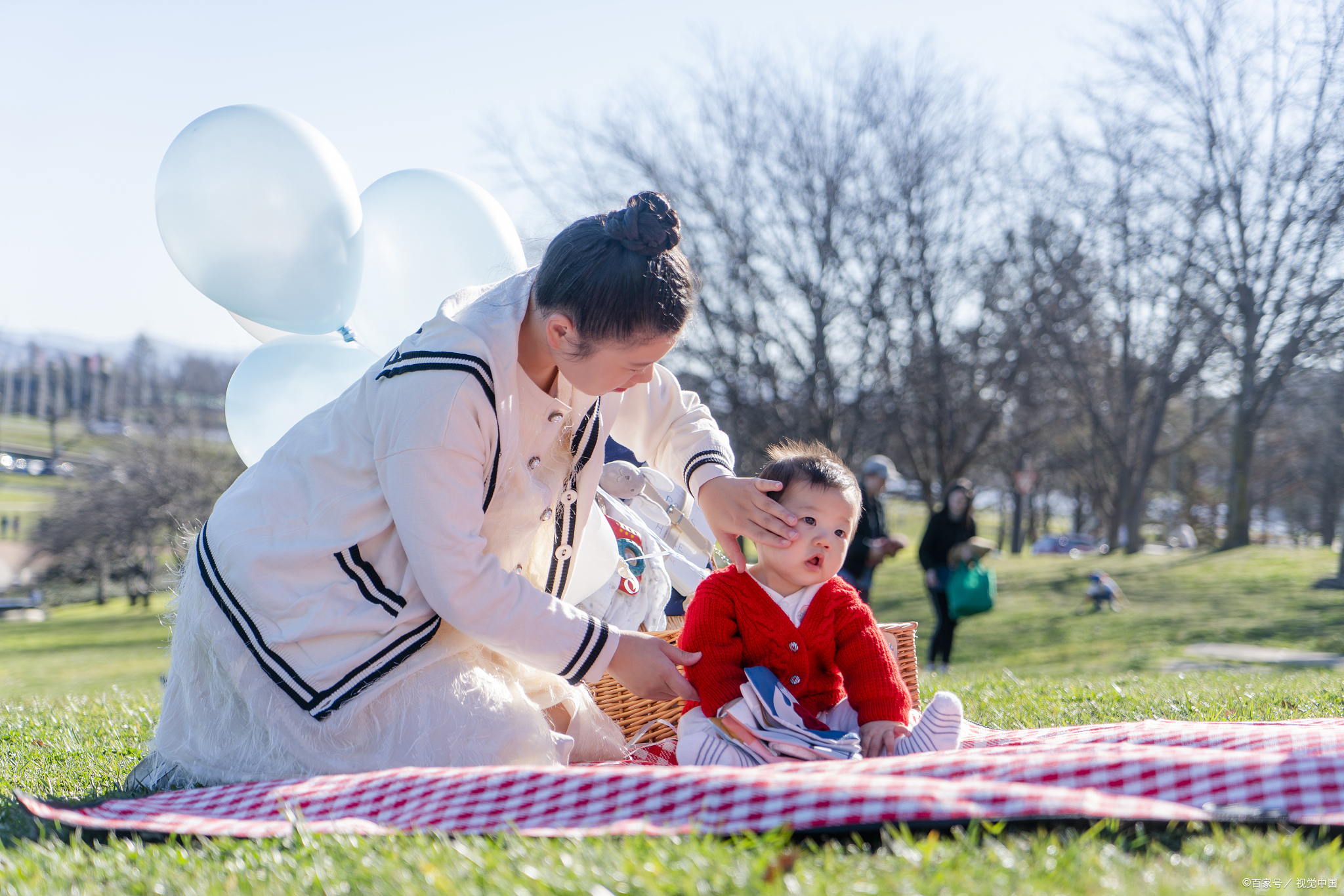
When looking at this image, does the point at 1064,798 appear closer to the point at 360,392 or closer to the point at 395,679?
the point at 395,679

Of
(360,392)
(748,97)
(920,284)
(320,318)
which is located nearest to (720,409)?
(920,284)

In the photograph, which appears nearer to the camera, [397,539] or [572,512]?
[397,539]

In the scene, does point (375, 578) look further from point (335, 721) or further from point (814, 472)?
point (814, 472)

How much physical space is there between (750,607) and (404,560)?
97 centimetres

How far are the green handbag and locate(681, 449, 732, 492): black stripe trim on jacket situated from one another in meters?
5.34

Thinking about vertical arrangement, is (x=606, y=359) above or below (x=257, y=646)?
above

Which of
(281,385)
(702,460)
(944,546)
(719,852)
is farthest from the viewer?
(944,546)

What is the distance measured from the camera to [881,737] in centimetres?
254

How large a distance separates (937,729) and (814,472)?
0.74m

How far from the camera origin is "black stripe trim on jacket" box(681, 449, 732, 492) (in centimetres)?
296

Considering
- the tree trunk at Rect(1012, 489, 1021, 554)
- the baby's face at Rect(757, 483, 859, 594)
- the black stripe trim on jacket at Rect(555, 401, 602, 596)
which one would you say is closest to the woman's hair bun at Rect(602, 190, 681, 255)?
the black stripe trim on jacket at Rect(555, 401, 602, 596)

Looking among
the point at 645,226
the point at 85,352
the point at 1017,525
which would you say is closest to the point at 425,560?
the point at 645,226

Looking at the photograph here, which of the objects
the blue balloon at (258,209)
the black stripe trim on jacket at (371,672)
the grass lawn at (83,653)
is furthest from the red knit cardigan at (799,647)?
the grass lawn at (83,653)

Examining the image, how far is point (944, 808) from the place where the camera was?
1622 mm
